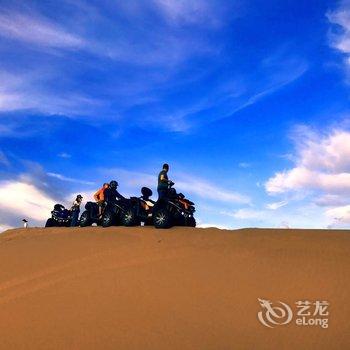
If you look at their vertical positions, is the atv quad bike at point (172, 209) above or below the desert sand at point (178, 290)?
above

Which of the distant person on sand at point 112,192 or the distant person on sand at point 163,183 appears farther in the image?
the distant person on sand at point 112,192

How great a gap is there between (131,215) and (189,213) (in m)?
2.41

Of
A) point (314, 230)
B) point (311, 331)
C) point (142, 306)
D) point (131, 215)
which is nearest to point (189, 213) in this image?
point (131, 215)

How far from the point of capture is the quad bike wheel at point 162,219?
15.1 meters

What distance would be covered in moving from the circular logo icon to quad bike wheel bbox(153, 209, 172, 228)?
21.7 feet

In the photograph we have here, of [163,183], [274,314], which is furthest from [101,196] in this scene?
[274,314]

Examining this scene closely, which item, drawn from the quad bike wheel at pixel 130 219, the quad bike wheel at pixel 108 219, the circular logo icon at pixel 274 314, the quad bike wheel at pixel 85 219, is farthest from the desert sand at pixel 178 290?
the quad bike wheel at pixel 85 219

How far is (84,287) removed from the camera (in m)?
10.3

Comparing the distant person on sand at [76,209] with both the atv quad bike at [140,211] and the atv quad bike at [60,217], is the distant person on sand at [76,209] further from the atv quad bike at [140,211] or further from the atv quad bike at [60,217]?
the atv quad bike at [140,211]

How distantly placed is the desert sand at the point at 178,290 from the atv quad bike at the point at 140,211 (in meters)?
3.01

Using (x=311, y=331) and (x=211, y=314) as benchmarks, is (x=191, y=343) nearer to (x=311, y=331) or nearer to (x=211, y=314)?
(x=211, y=314)

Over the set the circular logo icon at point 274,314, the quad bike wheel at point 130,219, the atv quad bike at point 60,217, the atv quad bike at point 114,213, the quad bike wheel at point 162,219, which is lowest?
the circular logo icon at point 274,314

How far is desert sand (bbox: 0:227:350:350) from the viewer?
7.91m

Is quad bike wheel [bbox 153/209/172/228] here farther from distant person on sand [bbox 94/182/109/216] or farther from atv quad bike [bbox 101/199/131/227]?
distant person on sand [bbox 94/182/109/216]
